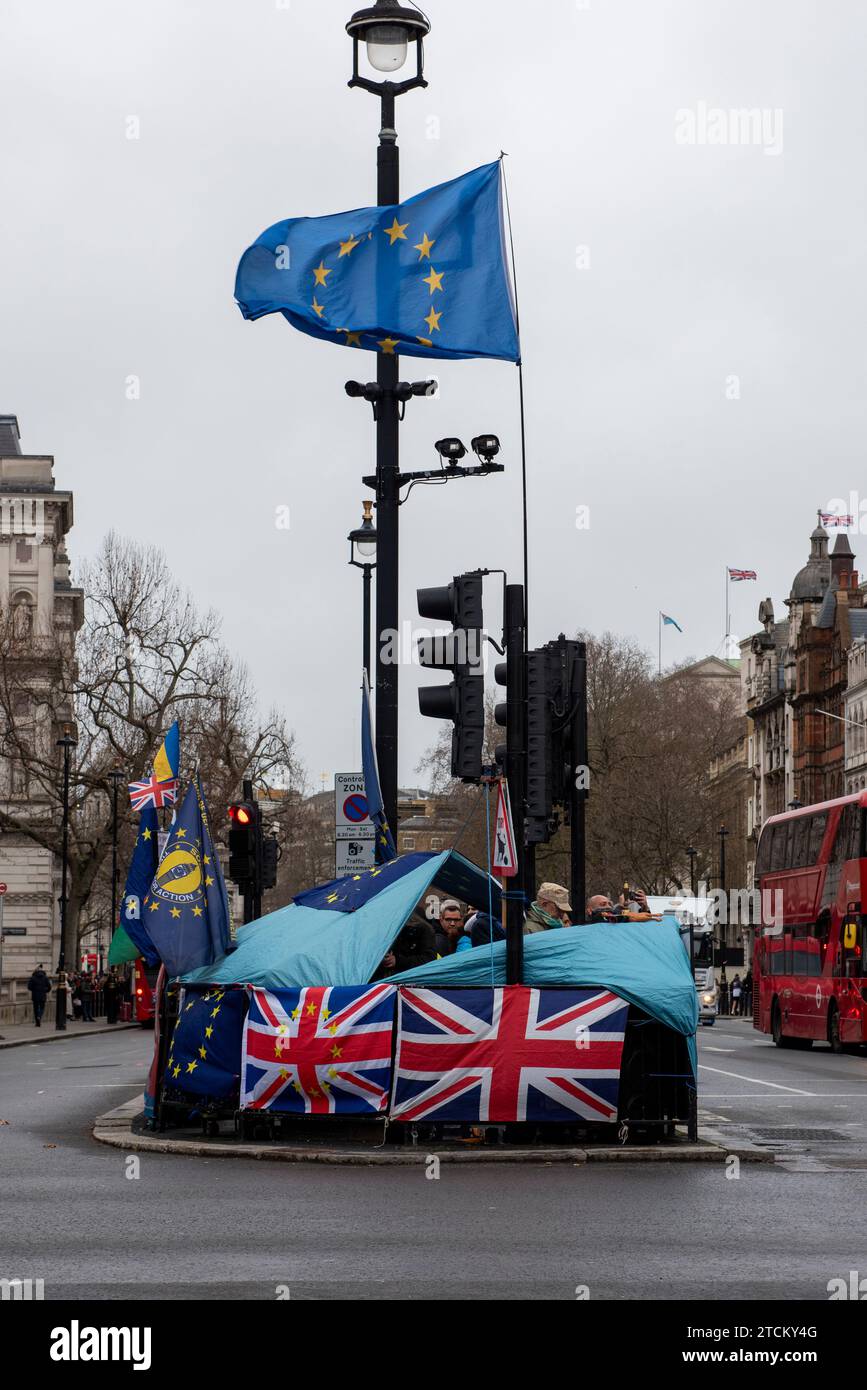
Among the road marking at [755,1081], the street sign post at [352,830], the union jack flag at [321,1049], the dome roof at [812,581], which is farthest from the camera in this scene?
the dome roof at [812,581]

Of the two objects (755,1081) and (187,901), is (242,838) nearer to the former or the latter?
(187,901)

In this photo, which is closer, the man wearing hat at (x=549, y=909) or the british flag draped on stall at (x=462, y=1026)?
the british flag draped on stall at (x=462, y=1026)

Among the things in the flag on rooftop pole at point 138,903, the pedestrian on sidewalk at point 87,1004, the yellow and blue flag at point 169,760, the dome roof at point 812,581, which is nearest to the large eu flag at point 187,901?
the flag on rooftop pole at point 138,903

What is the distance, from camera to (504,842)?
15469 mm

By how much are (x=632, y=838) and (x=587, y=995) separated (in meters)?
66.4

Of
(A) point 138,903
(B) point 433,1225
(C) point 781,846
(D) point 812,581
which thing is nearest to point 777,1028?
(C) point 781,846

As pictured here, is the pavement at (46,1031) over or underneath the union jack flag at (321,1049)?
underneath

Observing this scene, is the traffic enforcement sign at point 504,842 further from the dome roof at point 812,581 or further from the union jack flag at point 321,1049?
the dome roof at point 812,581

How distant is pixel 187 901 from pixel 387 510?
3.58 metres

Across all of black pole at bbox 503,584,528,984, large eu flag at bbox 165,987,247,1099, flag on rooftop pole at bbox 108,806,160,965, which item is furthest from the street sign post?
black pole at bbox 503,584,528,984

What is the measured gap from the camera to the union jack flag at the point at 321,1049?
631 inches

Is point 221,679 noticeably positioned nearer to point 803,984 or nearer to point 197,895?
point 803,984

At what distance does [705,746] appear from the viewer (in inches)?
3406

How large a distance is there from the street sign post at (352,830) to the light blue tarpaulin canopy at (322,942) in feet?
15.5
